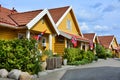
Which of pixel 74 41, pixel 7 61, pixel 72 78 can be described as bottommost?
pixel 72 78

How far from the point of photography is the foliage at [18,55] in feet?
54.2

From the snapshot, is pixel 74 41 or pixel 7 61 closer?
pixel 7 61

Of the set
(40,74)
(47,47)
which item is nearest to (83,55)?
(47,47)

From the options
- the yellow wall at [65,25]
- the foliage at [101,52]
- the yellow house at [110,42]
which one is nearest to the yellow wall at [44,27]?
the yellow wall at [65,25]

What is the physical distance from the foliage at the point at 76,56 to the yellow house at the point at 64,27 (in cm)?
161

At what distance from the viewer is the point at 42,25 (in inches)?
964

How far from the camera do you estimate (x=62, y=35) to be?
2931 centimetres

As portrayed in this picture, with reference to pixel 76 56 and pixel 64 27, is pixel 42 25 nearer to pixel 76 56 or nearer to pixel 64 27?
pixel 76 56

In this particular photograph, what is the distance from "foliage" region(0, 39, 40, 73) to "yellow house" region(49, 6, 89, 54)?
12304 mm

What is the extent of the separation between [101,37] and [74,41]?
42.6 m

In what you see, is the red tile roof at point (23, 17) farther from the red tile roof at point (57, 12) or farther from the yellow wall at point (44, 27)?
the red tile roof at point (57, 12)

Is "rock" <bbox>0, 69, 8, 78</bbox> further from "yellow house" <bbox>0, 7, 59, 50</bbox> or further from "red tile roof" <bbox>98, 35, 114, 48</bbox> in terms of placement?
"red tile roof" <bbox>98, 35, 114, 48</bbox>

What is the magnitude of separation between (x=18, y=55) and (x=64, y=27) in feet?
53.8

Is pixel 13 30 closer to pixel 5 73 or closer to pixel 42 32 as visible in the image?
pixel 42 32
